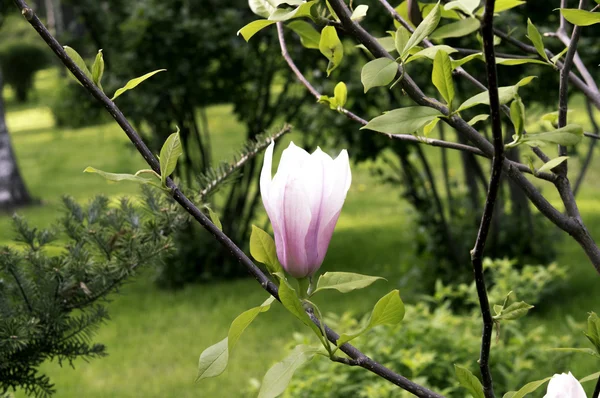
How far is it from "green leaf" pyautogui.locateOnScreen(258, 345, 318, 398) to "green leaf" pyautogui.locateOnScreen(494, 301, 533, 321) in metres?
0.17

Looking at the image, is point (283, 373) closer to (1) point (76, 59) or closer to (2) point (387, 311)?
(2) point (387, 311)

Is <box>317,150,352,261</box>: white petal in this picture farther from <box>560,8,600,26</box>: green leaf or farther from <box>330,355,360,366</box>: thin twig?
<box>560,8,600,26</box>: green leaf

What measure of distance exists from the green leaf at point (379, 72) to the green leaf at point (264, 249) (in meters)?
0.17

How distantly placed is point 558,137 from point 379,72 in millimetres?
189

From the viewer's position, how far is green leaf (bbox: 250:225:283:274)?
729mm

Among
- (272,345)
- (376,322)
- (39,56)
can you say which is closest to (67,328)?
(376,322)

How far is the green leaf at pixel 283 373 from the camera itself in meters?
0.67

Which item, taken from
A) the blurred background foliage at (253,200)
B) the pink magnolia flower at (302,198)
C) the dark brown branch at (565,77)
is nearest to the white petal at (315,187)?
the pink magnolia flower at (302,198)

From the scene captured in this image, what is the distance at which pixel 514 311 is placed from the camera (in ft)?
2.29

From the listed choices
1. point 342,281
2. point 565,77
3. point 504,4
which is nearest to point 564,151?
point 565,77

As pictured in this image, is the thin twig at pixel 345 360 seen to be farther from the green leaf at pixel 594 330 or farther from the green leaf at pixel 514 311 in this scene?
the green leaf at pixel 594 330

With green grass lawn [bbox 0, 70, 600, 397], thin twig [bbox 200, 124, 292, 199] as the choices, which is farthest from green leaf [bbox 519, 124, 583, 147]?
green grass lawn [bbox 0, 70, 600, 397]

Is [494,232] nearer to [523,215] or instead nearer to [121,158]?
[523,215]

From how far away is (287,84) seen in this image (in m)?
5.96
